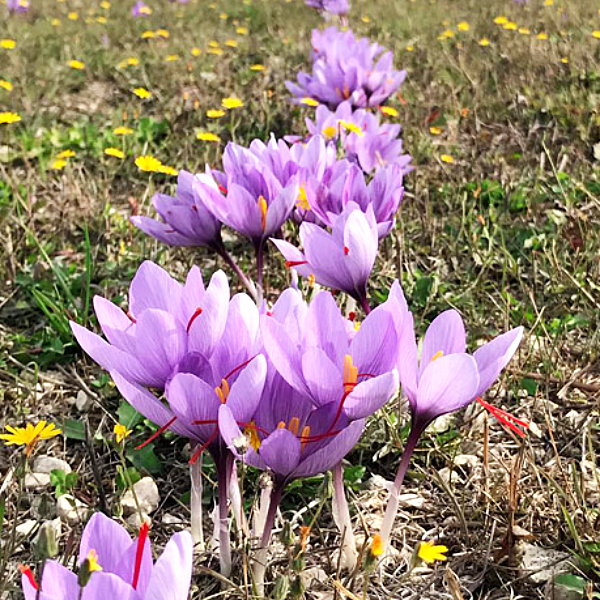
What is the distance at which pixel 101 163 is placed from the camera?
10.8 feet

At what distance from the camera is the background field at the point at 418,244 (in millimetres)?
1521

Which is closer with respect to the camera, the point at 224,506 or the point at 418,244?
the point at 224,506

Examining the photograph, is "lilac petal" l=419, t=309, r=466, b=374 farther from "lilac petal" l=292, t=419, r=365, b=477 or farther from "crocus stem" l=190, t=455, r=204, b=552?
"crocus stem" l=190, t=455, r=204, b=552

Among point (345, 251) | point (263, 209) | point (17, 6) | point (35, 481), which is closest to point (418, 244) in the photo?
point (263, 209)

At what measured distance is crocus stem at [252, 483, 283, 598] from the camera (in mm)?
1186

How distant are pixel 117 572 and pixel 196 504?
380 millimetres

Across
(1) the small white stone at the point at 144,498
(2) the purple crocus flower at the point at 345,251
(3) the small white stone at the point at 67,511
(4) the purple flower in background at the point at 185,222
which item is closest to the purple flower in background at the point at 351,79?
(4) the purple flower in background at the point at 185,222

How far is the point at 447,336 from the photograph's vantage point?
1234 mm

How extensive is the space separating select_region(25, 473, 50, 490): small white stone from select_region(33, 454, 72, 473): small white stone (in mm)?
22

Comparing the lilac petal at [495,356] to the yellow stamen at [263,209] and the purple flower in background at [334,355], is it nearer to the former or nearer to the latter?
the purple flower in background at [334,355]

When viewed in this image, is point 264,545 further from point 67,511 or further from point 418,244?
point 418,244

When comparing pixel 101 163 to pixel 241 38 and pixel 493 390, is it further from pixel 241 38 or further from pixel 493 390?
pixel 241 38

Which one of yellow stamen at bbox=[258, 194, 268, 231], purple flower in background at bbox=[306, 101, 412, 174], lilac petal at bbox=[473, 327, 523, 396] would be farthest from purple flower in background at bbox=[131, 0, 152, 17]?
lilac petal at bbox=[473, 327, 523, 396]

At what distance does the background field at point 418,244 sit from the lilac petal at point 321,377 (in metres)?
0.31
